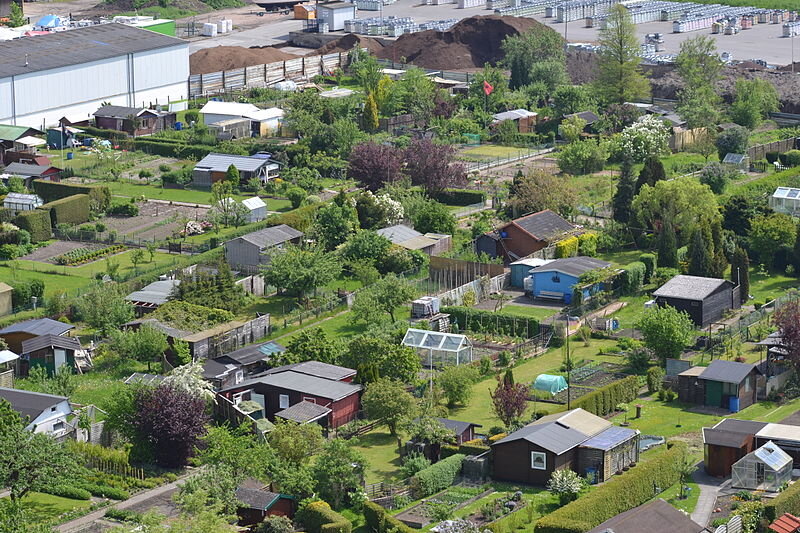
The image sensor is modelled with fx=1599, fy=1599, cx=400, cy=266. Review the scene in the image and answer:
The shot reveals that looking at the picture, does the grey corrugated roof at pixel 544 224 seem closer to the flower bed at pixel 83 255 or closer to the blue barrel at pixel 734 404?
the flower bed at pixel 83 255

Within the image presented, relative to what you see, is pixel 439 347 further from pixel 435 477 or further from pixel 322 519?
pixel 322 519

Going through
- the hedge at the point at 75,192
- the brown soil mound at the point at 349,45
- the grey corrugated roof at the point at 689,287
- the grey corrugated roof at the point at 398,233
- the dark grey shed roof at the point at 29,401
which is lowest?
the dark grey shed roof at the point at 29,401

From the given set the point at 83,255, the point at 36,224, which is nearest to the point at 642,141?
the point at 83,255

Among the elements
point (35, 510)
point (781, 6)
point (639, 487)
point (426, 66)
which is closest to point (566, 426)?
point (639, 487)

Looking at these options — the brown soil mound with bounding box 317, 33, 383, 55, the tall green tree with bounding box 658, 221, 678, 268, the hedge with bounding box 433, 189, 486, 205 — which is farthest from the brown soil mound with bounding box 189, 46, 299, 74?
the tall green tree with bounding box 658, 221, 678, 268

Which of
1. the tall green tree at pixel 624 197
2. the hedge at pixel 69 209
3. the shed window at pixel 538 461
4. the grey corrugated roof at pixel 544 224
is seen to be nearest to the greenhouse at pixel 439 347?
the shed window at pixel 538 461
